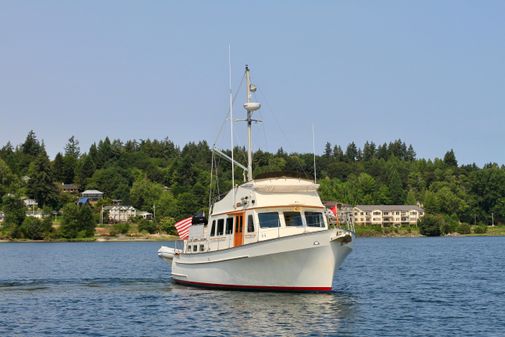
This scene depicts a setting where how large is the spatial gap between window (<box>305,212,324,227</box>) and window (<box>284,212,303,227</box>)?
0.51 m

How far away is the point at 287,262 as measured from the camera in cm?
4391

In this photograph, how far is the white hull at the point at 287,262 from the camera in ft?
142

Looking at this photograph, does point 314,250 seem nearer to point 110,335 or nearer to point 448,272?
point 110,335

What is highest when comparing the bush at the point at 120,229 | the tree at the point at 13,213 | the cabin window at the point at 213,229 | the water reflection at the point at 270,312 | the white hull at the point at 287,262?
the tree at the point at 13,213

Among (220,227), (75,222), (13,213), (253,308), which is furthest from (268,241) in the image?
(13,213)

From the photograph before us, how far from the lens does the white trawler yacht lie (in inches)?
1711

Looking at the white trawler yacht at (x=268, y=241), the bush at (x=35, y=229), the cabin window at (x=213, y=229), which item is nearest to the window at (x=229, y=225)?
the white trawler yacht at (x=268, y=241)

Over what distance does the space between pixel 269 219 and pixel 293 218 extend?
4.79 ft

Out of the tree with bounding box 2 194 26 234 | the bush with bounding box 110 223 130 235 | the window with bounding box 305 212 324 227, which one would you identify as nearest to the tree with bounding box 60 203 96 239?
the bush with bounding box 110 223 130 235

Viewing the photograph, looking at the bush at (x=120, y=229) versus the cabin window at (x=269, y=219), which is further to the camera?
the bush at (x=120, y=229)

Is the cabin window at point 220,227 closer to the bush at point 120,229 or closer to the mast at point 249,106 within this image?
the mast at point 249,106

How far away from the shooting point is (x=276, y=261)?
44125 mm

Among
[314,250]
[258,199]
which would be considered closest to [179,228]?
[258,199]

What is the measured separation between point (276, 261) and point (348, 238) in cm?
420
